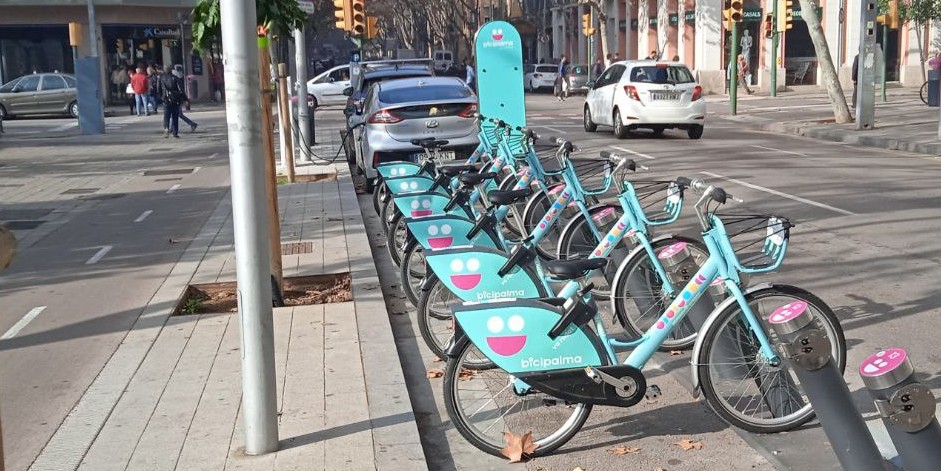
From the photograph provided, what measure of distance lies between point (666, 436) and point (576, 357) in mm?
788

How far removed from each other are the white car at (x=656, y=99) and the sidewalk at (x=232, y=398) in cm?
1407

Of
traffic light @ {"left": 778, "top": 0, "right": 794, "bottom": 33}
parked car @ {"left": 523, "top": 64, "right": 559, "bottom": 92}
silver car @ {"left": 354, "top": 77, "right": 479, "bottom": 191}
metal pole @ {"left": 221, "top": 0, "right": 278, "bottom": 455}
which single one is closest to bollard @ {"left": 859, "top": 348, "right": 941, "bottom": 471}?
metal pole @ {"left": 221, "top": 0, "right": 278, "bottom": 455}

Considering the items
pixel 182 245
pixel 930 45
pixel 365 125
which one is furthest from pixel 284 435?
pixel 930 45

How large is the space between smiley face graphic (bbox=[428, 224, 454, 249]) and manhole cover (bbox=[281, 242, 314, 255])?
3064mm

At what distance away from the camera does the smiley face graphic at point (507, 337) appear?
16.0 ft

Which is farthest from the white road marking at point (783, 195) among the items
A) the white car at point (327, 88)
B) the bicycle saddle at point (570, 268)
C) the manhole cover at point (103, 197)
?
the white car at point (327, 88)

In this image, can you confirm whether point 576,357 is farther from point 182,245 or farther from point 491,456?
point 182,245

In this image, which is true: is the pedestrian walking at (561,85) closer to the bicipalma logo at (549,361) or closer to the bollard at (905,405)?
the bicipalma logo at (549,361)

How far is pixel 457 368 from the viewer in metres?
5.07

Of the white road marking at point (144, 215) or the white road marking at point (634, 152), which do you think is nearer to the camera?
the white road marking at point (144, 215)

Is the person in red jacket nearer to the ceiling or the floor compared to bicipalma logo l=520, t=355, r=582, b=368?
nearer to the ceiling

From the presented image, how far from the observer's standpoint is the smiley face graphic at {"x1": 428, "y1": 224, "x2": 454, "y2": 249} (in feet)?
23.7

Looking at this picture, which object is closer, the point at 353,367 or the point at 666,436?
the point at 666,436

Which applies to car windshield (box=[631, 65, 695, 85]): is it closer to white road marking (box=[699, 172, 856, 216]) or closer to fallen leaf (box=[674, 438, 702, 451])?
white road marking (box=[699, 172, 856, 216])
